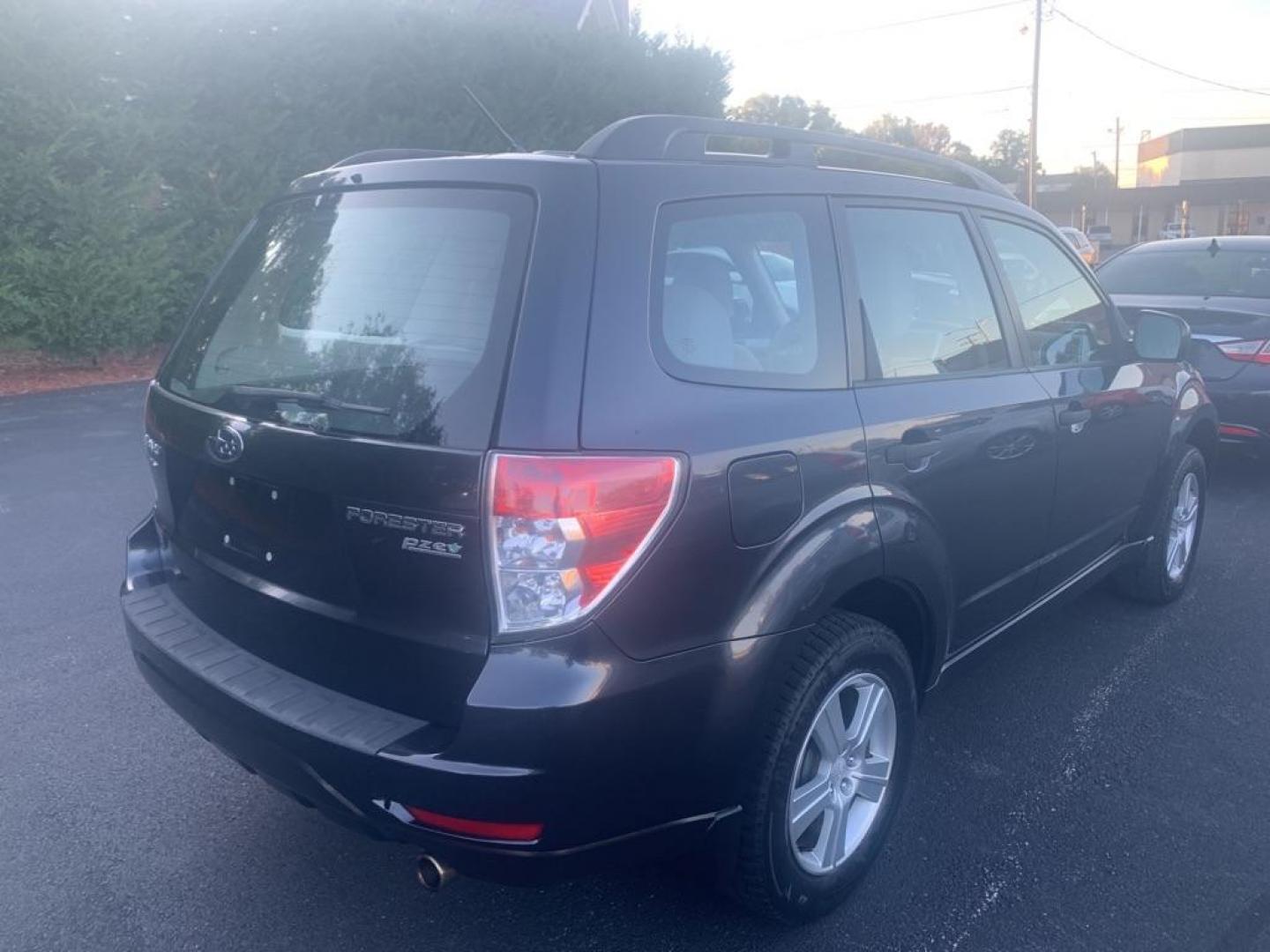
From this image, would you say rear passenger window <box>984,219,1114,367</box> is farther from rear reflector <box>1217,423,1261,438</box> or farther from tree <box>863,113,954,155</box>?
tree <box>863,113,954,155</box>

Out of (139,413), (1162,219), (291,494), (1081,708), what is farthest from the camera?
(1162,219)

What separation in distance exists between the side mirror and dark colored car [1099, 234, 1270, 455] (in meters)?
1.85

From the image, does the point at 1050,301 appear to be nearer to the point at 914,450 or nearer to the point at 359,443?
the point at 914,450

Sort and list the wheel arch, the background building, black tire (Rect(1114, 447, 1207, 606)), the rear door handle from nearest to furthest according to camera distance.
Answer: the wheel arch
the rear door handle
black tire (Rect(1114, 447, 1207, 606))
the background building

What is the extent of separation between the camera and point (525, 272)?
2307mm

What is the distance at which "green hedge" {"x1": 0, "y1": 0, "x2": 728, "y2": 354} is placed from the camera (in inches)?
423

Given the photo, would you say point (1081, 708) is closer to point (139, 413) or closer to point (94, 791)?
point (94, 791)

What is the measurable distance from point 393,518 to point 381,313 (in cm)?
54

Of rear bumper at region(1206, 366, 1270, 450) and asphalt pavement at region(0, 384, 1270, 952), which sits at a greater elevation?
rear bumper at region(1206, 366, 1270, 450)

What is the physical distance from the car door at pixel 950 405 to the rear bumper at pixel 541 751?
76 cm

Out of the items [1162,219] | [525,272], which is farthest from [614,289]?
[1162,219]

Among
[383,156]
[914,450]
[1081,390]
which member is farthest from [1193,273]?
[383,156]

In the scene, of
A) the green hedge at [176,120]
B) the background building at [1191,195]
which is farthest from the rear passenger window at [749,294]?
the background building at [1191,195]

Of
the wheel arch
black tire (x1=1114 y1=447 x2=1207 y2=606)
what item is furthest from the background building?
the wheel arch
